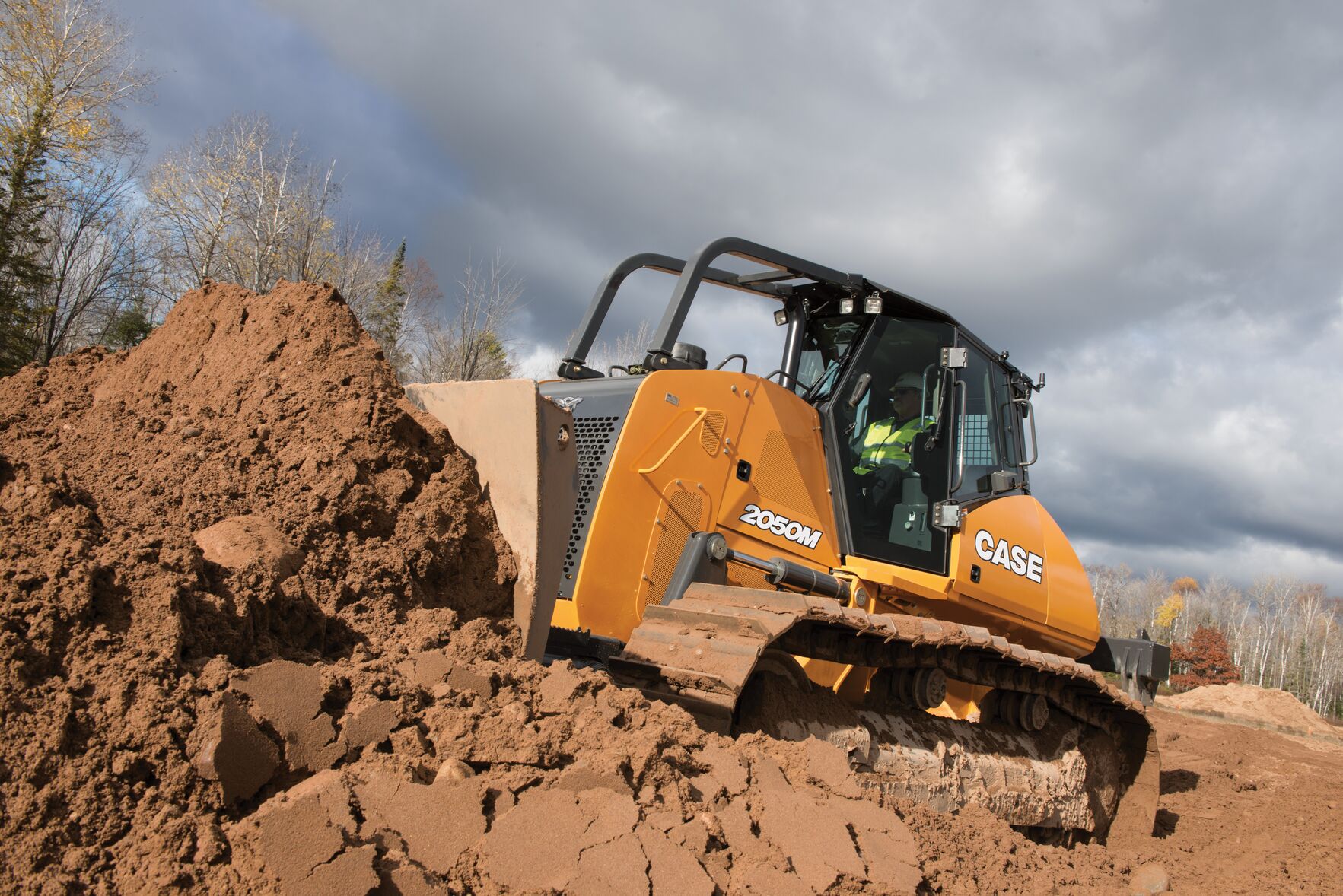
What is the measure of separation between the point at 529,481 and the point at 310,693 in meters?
1.27

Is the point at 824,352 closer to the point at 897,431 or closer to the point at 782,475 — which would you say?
the point at 897,431

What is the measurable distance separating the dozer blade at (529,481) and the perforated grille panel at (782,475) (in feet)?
5.40

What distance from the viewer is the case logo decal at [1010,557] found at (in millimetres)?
6234

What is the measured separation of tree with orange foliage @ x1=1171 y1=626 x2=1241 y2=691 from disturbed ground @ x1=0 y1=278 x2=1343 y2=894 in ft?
184

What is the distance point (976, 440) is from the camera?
21.1ft

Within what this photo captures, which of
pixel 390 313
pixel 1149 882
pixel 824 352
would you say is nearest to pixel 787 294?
pixel 824 352

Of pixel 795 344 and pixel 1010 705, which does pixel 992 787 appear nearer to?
pixel 1010 705

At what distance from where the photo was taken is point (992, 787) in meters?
5.30

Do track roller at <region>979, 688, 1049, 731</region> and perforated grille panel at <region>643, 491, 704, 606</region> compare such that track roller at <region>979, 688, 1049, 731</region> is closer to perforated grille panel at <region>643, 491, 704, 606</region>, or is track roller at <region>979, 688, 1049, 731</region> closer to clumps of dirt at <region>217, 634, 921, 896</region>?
perforated grille panel at <region>643, 491, 704, 606</region>

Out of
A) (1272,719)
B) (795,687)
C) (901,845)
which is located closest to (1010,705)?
(795,687)

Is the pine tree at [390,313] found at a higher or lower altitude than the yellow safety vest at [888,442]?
higher

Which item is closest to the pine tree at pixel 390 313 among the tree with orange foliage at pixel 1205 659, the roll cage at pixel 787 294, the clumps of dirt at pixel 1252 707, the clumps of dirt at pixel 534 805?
the clumps of dirt at pixel 1252 707

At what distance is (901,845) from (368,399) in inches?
103

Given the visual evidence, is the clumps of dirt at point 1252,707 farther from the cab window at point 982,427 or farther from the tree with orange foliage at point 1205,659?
the tree with orange foliage at point 1205,659
